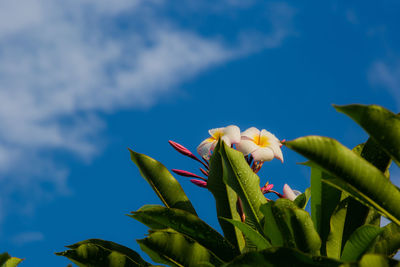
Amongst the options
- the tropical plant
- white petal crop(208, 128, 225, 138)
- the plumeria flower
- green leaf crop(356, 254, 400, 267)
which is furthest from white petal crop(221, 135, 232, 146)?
green leaf crop(356, 254, 400, 267)

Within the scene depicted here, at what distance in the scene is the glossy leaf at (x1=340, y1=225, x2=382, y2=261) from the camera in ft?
4.85

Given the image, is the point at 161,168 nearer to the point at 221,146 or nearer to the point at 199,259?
the point at 221,146

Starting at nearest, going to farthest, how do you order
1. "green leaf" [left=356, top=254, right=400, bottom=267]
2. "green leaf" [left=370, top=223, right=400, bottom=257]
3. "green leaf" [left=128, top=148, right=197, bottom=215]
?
"green leaf" [left=356, top=254, right=400, bottom=267], "green leaf" [left=370, top=223, right=400, bottom=257], "green leaf" [left=128, top=148, right=197, bottom=215]

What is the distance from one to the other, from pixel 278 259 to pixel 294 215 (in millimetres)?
235

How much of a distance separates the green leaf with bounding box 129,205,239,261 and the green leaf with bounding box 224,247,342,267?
52 cm

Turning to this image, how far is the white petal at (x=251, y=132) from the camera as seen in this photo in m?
2.50

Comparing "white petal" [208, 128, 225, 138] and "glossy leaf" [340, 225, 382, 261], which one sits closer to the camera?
"glossy leaf" [340, 225, 382, 261]

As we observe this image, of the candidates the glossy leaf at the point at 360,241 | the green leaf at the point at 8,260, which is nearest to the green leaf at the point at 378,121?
the glossy leaf at the point at 360,241

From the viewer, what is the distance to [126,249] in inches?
77.4

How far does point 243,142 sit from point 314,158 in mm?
1140

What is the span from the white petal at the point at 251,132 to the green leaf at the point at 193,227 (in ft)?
2.70

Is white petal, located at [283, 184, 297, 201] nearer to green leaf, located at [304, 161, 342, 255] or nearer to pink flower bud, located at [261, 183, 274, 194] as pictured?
pink flower bud, located at [261, 183, 274, 194]

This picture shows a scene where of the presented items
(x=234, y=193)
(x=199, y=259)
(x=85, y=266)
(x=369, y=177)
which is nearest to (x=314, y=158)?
(x=369, y=177)

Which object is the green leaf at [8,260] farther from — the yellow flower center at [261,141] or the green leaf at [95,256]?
the yellow flower center at [261,141]
